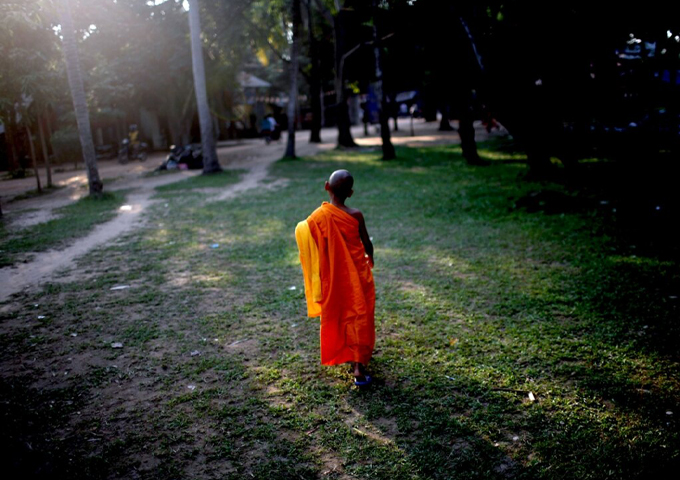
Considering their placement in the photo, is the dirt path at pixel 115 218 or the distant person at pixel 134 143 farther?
the distant person at pixel 134 143

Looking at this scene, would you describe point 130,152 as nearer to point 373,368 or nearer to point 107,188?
point 107,188

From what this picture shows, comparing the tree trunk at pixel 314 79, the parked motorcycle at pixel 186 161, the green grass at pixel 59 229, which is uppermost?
the tree trunk at pixel 314 79

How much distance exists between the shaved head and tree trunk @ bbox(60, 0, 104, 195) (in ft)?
36.0

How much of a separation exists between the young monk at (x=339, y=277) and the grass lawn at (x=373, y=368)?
38 cm

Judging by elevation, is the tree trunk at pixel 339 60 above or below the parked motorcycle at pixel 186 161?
above

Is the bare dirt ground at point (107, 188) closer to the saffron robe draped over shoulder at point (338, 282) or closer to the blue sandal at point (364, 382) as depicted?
the saffron robe draped over shoulder at point (338, 282)

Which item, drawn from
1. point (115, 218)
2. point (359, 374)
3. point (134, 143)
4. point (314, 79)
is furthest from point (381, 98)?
point (359, 374)

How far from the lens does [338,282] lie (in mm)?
3684

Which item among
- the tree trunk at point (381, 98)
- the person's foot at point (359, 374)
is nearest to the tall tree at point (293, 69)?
the tree trunk at point (381, 98)

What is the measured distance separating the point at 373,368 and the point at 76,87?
1204cm

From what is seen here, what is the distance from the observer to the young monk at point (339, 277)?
3.63 m

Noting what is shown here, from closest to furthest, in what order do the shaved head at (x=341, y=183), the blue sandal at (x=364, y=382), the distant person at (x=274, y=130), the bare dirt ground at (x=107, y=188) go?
the shaved head at (x=341, y=183)
the blue sandal at (x=364, y=382)
the bare dirt ground at (x=107, y=188)
the distant person at (x=274, y=130)

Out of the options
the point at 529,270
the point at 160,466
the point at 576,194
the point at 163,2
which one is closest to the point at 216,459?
the point at 160,466

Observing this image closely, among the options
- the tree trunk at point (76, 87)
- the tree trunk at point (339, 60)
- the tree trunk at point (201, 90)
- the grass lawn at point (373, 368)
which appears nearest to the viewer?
the grass lawn at point (373, 368)
